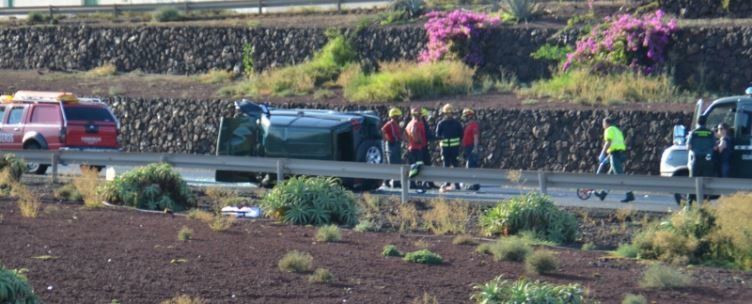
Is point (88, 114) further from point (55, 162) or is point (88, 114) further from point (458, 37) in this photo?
point (458, 37)

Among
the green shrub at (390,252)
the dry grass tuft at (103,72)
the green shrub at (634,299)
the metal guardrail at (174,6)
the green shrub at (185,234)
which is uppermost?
the metal guardrail at (174,6)

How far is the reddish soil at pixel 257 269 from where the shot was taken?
44.8 feet

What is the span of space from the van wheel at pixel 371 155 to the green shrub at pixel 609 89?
Answer: 7.15 m

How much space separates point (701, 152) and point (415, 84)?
1369 centimetres

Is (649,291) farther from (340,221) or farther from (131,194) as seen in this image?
(131,194)

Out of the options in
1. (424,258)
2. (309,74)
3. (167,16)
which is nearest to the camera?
(424,258)

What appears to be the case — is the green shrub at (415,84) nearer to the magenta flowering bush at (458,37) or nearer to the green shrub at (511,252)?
the magenta flowering bush at (458,37)

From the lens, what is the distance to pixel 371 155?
87.7 feet

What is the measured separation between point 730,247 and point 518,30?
21.0 m

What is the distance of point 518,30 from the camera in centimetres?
3744

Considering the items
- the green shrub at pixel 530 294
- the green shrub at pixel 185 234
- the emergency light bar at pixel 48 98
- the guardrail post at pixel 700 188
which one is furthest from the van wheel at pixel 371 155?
the green shrub at pixel 530 294

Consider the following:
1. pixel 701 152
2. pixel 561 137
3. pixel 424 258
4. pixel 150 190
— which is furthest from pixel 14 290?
pixel 561 137

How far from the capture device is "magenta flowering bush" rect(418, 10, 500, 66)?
124 ft

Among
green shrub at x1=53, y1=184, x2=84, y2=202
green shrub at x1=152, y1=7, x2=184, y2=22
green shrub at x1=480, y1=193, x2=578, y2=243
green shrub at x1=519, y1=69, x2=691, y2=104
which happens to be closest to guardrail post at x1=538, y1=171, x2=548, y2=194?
green shrub at x1=480, y1=193, x2=578, y2=243
